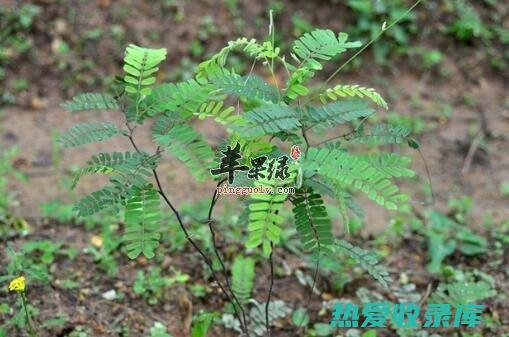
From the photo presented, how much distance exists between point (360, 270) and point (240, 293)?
82 cm

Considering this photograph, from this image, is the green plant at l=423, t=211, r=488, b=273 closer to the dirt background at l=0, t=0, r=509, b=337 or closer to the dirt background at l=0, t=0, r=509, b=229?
the dirt background at l=0, t=0, r=509, b=337

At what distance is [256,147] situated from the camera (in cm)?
238

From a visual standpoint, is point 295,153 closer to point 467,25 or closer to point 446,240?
point 446,240

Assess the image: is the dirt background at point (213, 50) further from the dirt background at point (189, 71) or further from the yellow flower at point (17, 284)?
the yellow flower at point (17, 284)

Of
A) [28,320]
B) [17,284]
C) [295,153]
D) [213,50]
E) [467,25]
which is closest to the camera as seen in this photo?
[295,153]

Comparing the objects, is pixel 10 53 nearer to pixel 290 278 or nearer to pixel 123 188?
pixel 290 278

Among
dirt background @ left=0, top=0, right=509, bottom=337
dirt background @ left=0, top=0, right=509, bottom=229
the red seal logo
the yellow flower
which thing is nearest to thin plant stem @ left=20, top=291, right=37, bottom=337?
the yellow flower

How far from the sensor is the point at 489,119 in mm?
5977

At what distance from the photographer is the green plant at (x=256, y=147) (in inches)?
87.4

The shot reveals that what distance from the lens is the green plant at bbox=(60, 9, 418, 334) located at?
2.22m

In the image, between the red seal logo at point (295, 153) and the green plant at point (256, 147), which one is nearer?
the green plant at point (256, 147)

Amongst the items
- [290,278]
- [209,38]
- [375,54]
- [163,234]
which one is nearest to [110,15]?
[209,38]

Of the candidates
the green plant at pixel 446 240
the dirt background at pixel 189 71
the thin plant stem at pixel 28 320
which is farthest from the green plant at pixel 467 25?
the thin plant stem at pixel 28 320

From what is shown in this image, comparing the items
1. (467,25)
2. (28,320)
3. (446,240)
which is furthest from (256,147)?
(467,25)
